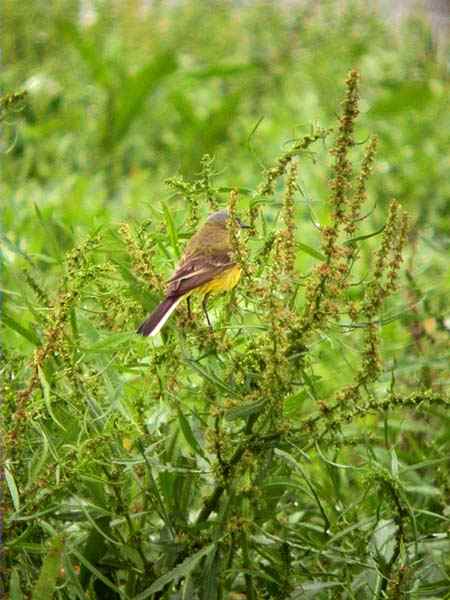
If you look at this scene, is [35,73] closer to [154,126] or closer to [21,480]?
[154,126]

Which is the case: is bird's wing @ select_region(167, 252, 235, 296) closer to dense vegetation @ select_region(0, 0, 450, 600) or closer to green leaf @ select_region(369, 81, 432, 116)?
dense vegetation @ select_region(0, 0, 450, 600)

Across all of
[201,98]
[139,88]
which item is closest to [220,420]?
[139,88]

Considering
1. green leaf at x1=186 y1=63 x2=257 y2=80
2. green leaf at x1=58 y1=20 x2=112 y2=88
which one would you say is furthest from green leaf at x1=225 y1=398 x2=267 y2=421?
green leaf at x1=186 y1=63 x2=257 y2=80

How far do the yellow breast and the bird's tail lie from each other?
0.25 meters

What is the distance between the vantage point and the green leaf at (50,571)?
2658 millimetres

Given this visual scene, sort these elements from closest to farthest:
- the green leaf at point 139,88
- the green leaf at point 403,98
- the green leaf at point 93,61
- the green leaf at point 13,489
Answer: the green leaf at point 13,489 < the green leaf at point 139,88 < the green leaf at point 93,61 < the green leaf at point 403,98

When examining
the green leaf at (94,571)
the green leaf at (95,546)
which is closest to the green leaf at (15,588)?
the green leaf at (94,571)

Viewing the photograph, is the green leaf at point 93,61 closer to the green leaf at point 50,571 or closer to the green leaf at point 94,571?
the green leaf at point 94,571

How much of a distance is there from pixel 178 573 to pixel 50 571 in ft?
0.77

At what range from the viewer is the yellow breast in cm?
302

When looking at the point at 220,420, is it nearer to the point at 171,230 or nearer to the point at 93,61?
the point at 171,230

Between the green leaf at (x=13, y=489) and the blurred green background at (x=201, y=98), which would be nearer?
the green leaf at (x=13, y=489)

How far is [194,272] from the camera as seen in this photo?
9.69ft

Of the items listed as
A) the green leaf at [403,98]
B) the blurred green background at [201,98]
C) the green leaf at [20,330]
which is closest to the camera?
the green leaf at [20,330]
